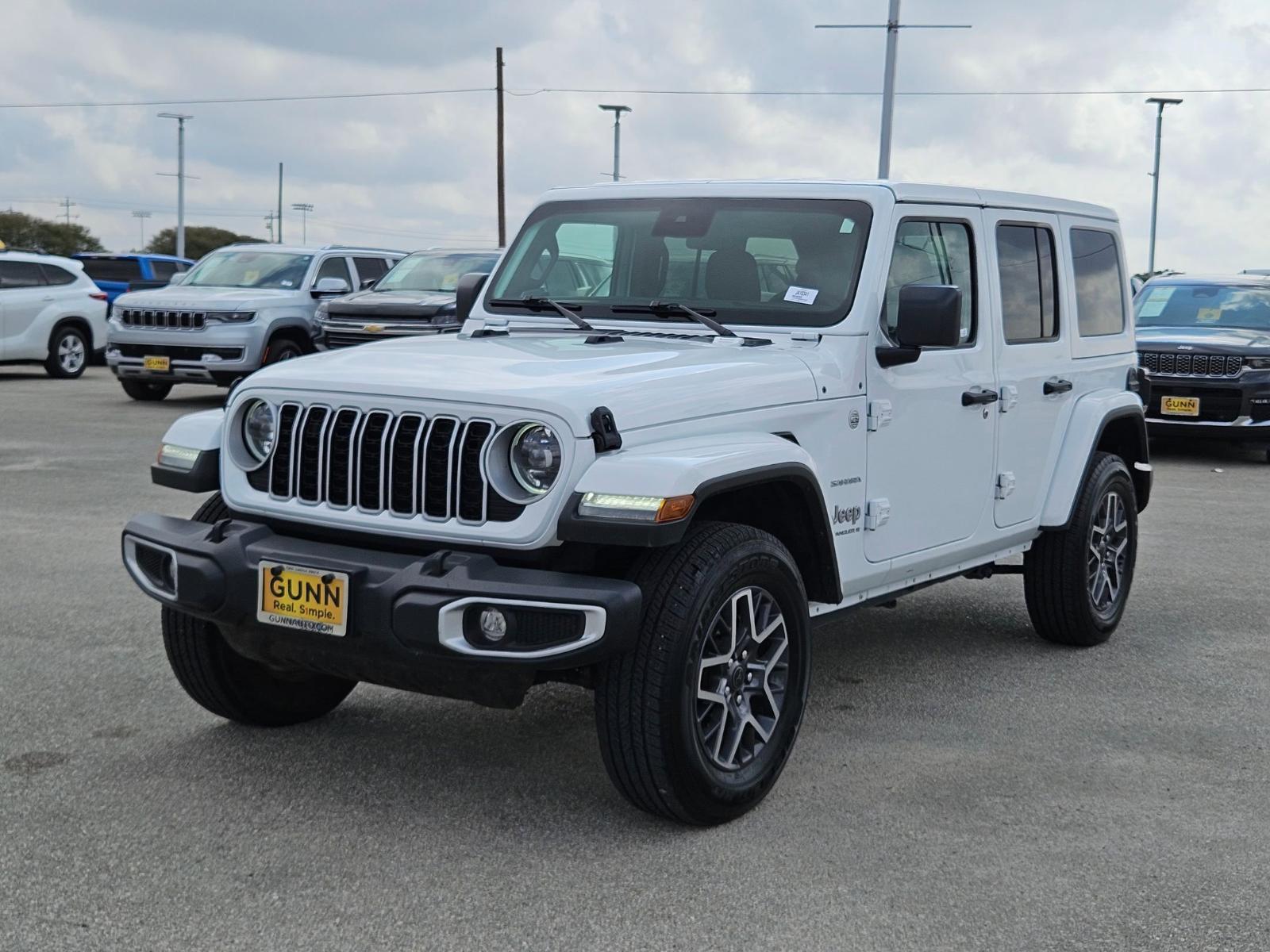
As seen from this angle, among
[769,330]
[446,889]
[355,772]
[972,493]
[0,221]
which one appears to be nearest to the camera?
[446,889]

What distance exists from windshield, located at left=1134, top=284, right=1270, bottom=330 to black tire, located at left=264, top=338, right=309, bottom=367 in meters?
8.88

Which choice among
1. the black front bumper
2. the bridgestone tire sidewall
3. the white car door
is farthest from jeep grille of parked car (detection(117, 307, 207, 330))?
the bridgestone tire sidewall

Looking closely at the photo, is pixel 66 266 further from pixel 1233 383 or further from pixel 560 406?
pixel 560 406

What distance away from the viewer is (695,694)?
4105 mm

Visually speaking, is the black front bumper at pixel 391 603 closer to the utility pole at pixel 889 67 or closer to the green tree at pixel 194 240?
the utility pole at pixel 889 67

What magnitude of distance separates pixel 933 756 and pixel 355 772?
185cm

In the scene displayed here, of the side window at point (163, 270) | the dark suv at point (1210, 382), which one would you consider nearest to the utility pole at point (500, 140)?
the side window at point (163, 270)

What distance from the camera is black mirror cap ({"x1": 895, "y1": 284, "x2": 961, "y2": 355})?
4.79m

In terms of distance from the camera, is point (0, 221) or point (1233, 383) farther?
point (0, 221)

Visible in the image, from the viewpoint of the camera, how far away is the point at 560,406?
3990mm

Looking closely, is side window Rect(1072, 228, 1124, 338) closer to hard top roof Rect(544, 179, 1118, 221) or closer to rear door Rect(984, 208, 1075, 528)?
rear door Rect(984, 208, 1075, 528)

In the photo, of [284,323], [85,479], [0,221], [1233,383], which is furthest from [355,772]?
[0,221]

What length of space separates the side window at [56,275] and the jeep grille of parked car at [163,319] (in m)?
4.36

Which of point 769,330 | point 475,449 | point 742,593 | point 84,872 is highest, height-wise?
point 769,330
